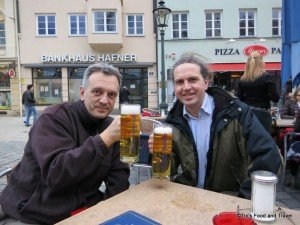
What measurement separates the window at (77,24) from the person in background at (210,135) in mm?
18492

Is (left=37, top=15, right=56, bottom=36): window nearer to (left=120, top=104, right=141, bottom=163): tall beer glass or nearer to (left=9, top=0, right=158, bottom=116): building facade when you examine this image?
(left=9, top=0, right=158, bottom=116): building facade

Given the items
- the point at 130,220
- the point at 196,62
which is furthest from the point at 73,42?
the point at 130,220

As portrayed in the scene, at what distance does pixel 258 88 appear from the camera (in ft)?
15.4

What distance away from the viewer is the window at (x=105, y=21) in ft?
63.4

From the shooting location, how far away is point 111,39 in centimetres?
1903

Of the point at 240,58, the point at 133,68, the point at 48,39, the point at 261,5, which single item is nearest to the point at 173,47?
the point at 133,68

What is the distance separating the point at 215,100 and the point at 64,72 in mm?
18409

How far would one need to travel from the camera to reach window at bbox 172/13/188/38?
1959 cm

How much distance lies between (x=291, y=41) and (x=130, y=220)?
7.54 feet

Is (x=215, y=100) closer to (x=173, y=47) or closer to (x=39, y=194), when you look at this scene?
(x=39, y=194)

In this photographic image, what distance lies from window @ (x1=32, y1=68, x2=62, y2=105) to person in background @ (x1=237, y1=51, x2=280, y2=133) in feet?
54.2

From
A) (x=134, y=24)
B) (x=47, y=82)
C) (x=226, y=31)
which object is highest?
(x=134, y=24)

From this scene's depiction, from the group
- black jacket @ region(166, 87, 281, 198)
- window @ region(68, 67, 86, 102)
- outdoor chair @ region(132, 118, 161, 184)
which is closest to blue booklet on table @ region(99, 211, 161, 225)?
black jacket @ region(166, 87, 281, 198)

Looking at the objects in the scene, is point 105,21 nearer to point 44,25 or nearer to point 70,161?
point 44,25
